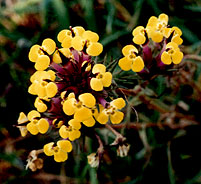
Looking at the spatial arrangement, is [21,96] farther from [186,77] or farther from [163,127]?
[186,77]

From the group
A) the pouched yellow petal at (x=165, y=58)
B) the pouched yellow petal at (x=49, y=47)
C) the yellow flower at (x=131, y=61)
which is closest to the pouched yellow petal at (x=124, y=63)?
the yellow flower at (x=131, y=61)

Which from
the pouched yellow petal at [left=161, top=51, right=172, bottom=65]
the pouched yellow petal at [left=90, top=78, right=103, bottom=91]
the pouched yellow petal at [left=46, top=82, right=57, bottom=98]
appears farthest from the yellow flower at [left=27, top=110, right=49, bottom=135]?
the pouched yellow petal at [left=161, top=51, right=172, bottom=65]

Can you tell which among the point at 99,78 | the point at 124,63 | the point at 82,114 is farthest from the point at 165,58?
the point at 82,114

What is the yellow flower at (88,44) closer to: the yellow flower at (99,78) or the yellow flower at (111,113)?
the yellow flower at (99,78)

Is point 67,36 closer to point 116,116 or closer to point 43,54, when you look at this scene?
point 43,54

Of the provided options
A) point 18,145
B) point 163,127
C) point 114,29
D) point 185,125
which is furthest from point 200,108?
point 18,145

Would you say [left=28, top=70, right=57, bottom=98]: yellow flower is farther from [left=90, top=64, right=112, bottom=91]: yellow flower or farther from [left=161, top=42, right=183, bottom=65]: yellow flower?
[left=161, top=42, right=183, bottom=65]: yellow flower
